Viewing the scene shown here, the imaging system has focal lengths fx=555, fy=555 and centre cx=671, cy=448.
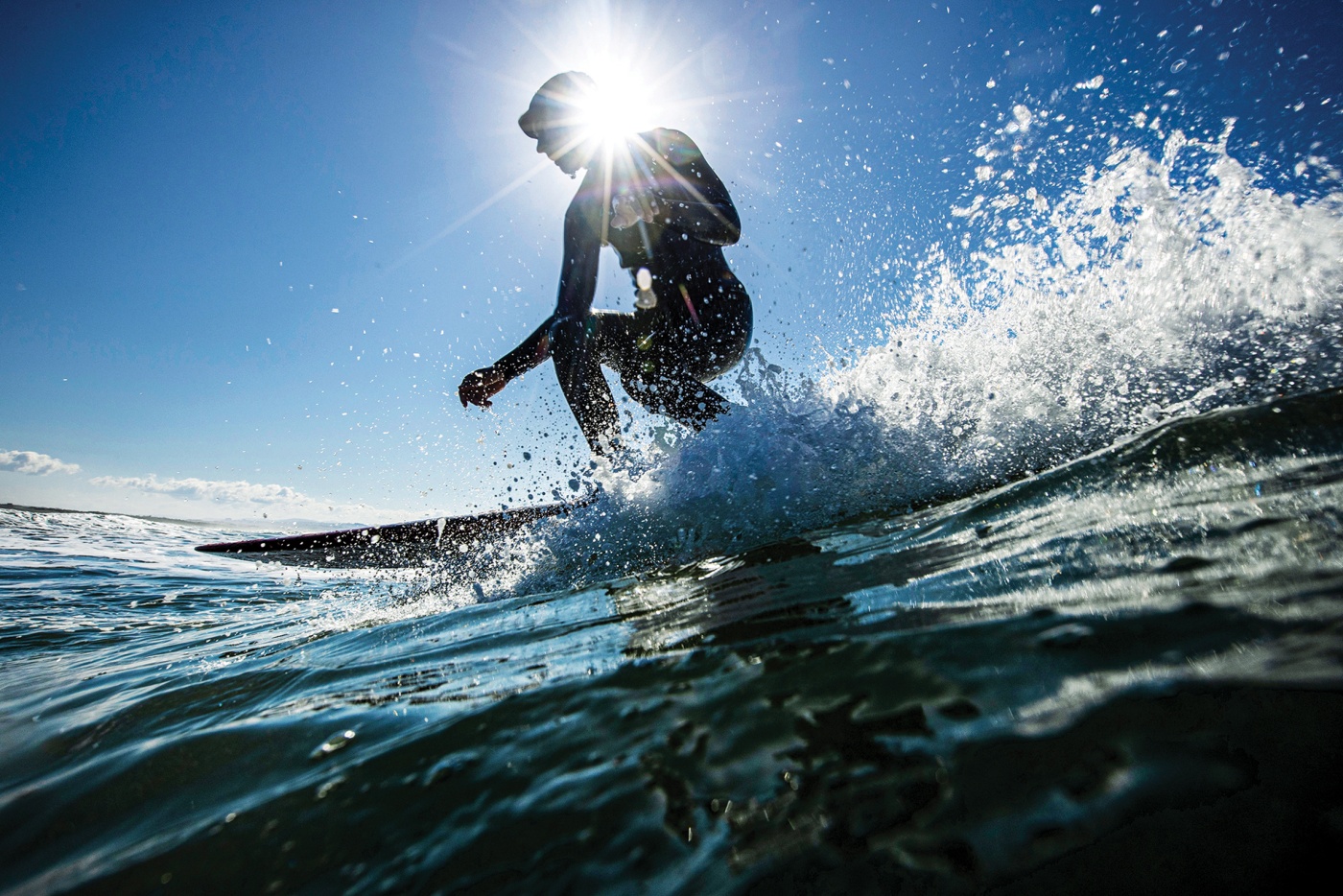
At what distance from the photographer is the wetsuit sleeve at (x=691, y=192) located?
3338 mm

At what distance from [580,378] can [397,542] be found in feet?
6.50

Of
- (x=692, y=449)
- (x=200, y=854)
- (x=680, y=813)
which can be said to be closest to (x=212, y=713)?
(x=200, y=854)

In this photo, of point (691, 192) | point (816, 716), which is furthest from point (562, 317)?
point (816, 716)

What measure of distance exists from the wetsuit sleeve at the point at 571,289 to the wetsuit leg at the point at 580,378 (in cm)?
7

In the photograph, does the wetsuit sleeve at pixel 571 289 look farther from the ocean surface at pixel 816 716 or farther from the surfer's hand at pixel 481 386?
the ocean surface at pixel 816 716

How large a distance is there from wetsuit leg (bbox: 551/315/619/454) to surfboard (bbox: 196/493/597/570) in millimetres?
448

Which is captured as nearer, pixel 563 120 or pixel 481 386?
pixel 481 386

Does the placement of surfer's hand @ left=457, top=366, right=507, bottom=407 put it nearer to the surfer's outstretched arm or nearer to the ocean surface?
the surfer's outstretched arm

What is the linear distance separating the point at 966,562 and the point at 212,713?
1.50 metres

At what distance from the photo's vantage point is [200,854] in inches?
23.8

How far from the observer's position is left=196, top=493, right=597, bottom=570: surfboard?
330cm

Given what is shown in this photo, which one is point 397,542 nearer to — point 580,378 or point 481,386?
point 481,386

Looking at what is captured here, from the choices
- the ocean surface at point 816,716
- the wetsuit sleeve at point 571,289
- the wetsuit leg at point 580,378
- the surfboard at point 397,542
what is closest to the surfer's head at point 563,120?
the wetsuit sleeve at point 571,289

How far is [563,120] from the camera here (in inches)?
144
